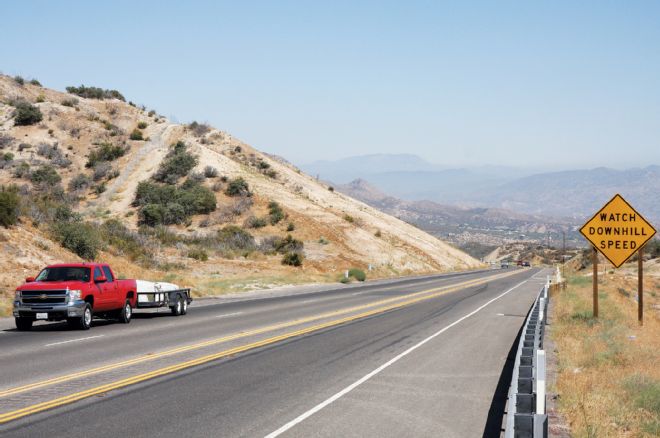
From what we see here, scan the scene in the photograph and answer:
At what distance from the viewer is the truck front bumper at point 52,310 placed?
19875 mm

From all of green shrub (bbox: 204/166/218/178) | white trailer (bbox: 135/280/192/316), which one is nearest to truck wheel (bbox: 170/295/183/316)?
white trailer (bbox: 135/280/192/316)

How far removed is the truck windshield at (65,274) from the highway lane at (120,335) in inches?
58.5

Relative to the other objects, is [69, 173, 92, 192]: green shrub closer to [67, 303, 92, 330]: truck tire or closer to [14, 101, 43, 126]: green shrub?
[14, 101, 43, 126]: green shrub

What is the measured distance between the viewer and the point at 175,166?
81.6 meters

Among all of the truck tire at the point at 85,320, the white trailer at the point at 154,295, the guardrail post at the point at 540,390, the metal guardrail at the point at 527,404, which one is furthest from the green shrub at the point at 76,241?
the guardrail post at the point at 540,390

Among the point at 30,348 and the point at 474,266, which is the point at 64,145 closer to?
the point at 474,266

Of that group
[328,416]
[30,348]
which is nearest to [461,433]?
[328,416]

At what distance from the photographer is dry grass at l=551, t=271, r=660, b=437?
9.41 metres

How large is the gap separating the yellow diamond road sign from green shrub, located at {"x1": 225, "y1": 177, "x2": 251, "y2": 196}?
2306 inches

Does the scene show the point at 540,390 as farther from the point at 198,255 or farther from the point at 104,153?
the point at 104,153

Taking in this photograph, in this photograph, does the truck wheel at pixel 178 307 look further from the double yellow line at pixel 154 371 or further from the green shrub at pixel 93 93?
the green shrub at pixel 93 93

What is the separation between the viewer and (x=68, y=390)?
37.0 feet

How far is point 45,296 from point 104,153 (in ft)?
225

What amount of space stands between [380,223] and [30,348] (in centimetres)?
7458
